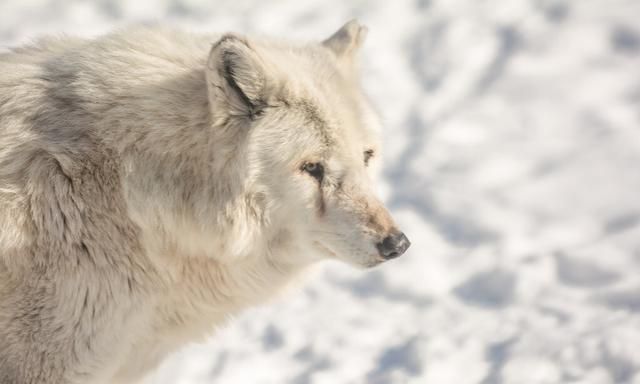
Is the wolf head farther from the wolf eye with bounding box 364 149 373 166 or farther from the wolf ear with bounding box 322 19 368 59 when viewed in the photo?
the wolf ear with bounding box 322 19 368 59

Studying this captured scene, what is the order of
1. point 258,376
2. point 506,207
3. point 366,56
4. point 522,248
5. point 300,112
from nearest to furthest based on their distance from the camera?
1. point 300,112
2. point 258,376
3. point 522,248
4. point 506,207
5. point 366,56

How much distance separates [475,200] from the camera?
6797mm

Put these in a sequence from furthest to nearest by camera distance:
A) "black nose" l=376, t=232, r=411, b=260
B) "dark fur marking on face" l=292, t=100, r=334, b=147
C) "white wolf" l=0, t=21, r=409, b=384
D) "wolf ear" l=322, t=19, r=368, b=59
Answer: "wolf ear" l=322, t=19, r=368, b=59
"dark fur marking on face" l=292, t=100, r=334, b=147
"black nose" l=376, t=232, r=411, b=260
"white wolf" l=0, t=21, r=409, b=384

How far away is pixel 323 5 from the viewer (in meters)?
9.09

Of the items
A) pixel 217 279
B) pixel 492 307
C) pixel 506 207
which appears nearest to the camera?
pixel 217 279

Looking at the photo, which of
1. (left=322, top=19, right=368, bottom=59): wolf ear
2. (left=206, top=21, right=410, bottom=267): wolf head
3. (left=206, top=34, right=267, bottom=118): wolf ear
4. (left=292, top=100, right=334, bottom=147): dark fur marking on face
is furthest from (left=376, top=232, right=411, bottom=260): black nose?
(left=322, top=19, right=368, bottom=59): wolf ear

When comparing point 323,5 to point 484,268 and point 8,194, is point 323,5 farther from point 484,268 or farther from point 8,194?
point 8,194

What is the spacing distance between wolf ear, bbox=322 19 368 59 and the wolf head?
2.21 ft

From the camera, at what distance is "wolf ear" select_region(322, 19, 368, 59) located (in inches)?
167

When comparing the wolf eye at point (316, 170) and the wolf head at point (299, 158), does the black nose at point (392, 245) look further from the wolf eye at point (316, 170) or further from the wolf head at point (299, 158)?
the wolf eye at point (316, 170)

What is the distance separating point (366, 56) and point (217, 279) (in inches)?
212

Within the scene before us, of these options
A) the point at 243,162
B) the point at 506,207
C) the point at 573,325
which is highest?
the point at 506,207

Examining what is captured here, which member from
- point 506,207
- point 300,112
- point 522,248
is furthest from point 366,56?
point 300,112

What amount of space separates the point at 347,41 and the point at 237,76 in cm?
112
